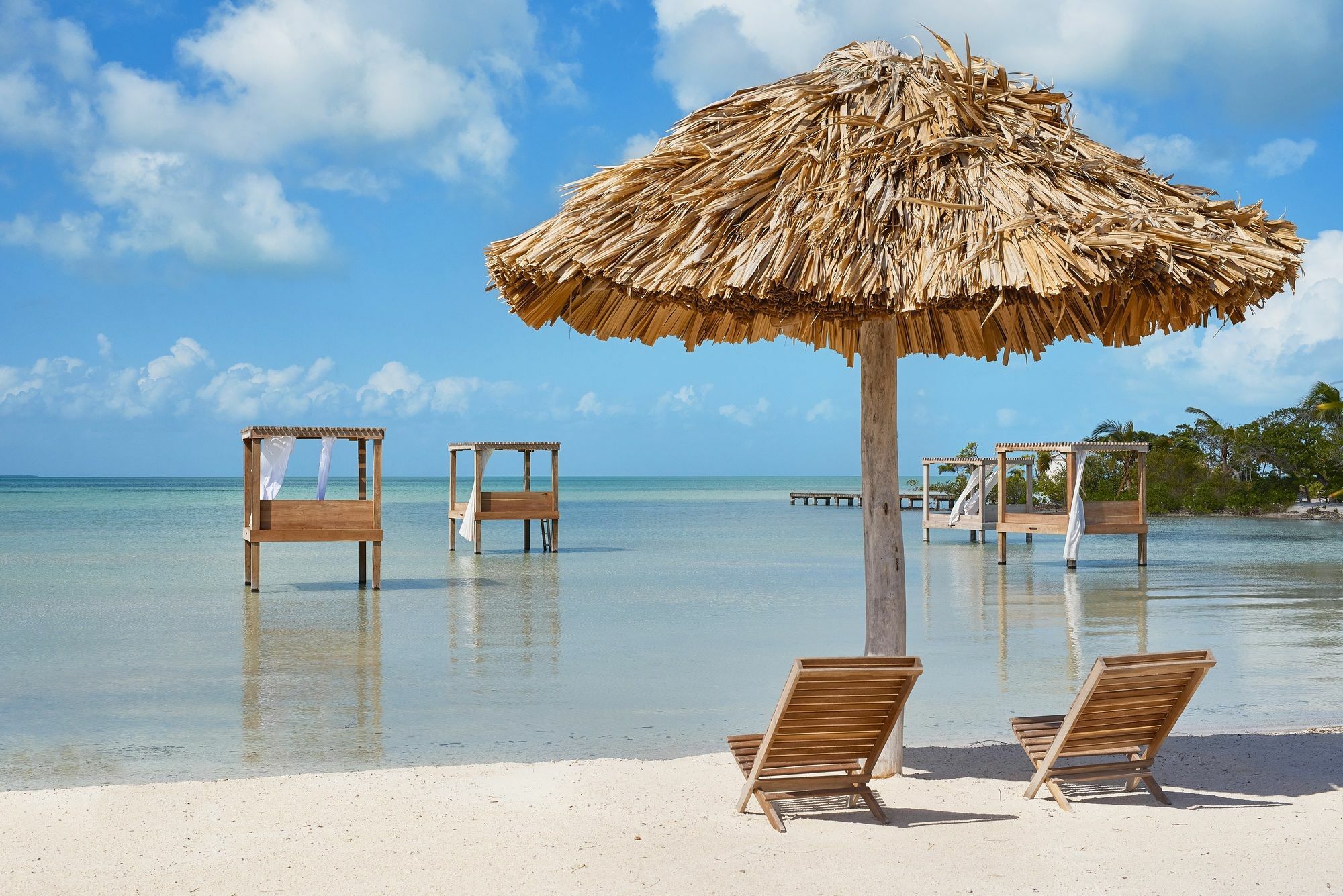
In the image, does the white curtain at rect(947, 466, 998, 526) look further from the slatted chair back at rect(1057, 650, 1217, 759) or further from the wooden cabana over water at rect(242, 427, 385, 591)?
the slatted chair back at rect(1057, 650, 1217, 759)

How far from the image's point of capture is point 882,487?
5066 millimetres

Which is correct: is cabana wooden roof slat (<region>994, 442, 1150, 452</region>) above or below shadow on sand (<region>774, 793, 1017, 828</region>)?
above

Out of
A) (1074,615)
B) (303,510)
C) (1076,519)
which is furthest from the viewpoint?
(1076,519)

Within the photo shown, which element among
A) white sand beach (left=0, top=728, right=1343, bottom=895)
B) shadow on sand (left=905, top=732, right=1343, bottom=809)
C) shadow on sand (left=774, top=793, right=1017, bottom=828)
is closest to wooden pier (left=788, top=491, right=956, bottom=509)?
shadow on sand (left=905, top=732, right=1343, bottom=809)

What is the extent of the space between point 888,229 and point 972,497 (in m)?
21.3

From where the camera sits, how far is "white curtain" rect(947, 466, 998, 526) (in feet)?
78.2

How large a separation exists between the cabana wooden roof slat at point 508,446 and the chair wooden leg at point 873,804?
17.0 meters

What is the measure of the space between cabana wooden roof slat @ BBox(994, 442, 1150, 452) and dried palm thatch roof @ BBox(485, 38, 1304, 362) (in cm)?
1331

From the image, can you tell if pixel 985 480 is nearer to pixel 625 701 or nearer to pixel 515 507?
pixel 515 507

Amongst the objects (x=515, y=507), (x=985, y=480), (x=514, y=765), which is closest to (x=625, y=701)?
(x=514, y=765)

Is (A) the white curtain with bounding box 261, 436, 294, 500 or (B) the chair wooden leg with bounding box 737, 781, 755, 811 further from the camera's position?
(A) the white curtain with bounding box 261, 436, 294, 500

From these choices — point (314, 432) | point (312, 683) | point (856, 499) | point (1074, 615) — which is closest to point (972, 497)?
point (1074, 615)

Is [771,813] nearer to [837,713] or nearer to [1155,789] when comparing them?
[837,713]

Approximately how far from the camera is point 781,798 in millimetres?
4496
